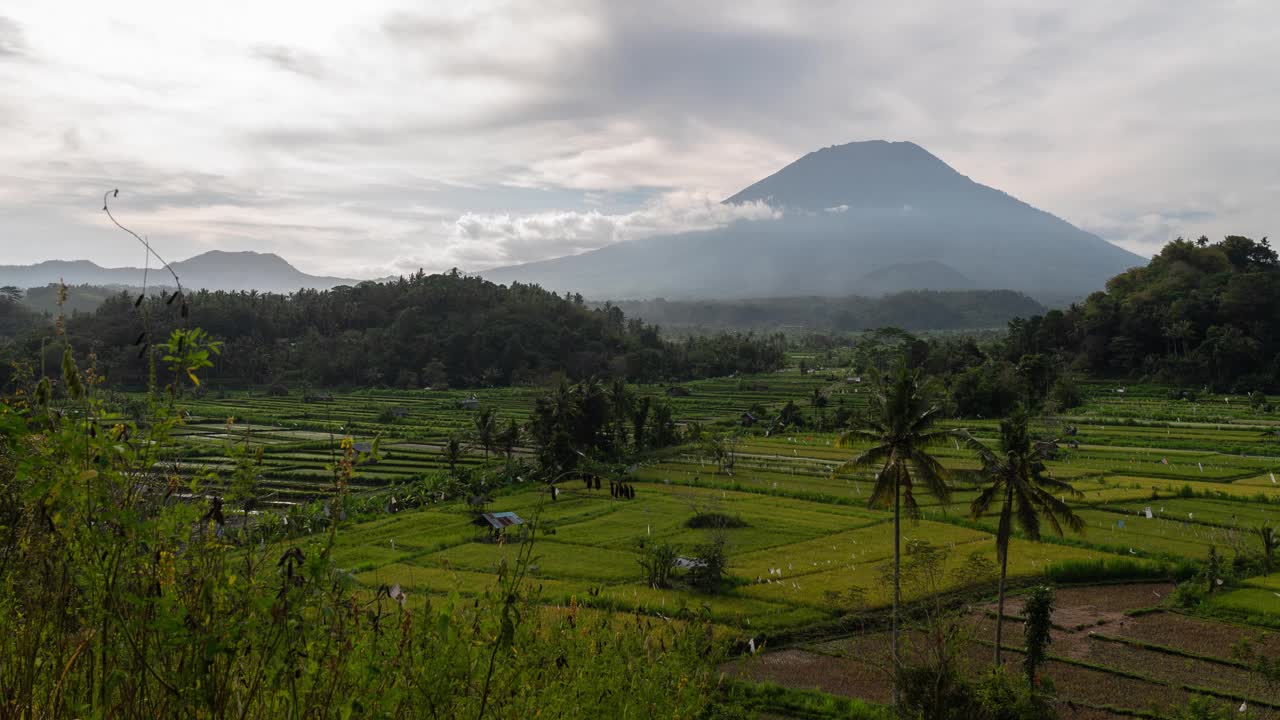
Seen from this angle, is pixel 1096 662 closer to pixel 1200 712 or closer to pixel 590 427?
pixel 1200 712

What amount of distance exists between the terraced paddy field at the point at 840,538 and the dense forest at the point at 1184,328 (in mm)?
15200

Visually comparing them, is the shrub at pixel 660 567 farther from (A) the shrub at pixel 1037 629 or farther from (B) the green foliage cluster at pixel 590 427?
(B) the green foliage cluster at pixel 590 427

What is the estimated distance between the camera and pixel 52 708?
2.93 metres

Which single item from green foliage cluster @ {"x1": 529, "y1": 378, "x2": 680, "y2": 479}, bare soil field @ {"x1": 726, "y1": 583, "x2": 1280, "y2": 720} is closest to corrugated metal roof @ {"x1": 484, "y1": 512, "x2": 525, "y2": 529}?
green foliage cluster @ {"x1": 529, "y1": 378, "x2": 680, "y2": 479}

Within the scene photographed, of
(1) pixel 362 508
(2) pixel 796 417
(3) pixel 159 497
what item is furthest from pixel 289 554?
(2) pixel 796 417

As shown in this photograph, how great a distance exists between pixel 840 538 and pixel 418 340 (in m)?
80.7

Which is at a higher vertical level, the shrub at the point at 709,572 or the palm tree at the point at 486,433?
the palm tree at the point at 486,433

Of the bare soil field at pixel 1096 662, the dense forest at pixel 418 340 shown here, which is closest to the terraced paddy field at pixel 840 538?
the bare soil field at pixel 1096 662

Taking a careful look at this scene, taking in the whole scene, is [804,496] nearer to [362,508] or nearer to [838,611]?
[838,611]

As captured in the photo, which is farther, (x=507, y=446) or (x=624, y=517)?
(x=507, y=446)

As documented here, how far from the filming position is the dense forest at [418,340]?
8994 centimetres

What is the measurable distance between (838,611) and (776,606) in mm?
1703

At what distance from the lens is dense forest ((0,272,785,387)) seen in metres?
89.9

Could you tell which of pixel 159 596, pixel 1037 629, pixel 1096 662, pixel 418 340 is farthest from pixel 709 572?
pixel 418 340
